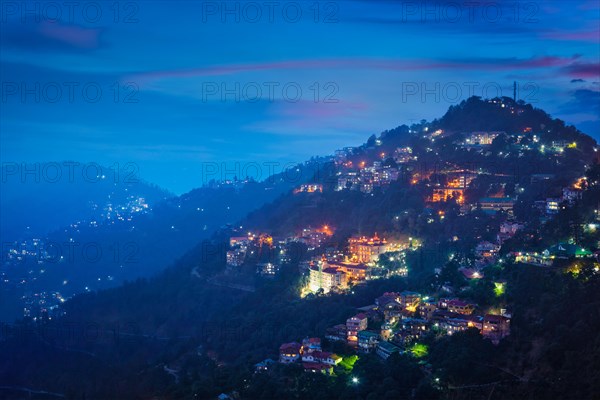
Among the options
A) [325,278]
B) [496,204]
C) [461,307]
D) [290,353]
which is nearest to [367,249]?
[325,278]

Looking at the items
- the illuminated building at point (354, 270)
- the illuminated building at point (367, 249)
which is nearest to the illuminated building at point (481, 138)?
the illuminated building at point (367, 249)

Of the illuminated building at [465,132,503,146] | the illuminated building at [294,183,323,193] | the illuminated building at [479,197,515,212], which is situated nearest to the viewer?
the illuminated building at [479,197,515,212]

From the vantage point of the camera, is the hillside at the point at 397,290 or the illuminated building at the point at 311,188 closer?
the hillside at the point at 397,290

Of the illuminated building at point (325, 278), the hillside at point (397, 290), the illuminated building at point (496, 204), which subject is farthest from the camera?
the illuminated building at point (496, 204)

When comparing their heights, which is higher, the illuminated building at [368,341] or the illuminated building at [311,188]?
the illuminated building at [311,188]

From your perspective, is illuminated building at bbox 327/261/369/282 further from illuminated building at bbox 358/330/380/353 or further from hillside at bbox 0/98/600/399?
illuminated building at bbox 358/330/380/353

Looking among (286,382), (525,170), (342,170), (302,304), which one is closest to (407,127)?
(342,170)

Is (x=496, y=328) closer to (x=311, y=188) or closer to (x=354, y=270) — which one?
(x=354, y=270)

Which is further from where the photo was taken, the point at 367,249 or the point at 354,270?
the point at 367,249

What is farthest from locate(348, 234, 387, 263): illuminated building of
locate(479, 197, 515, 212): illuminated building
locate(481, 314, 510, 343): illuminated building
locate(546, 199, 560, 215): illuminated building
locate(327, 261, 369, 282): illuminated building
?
locate(481, 314, 510, 343): illuminated building

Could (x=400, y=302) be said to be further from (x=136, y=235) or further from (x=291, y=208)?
(x=136, y=235)

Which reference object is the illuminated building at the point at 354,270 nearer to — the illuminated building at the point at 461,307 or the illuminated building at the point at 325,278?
the illuminated building at the point at 325,278
